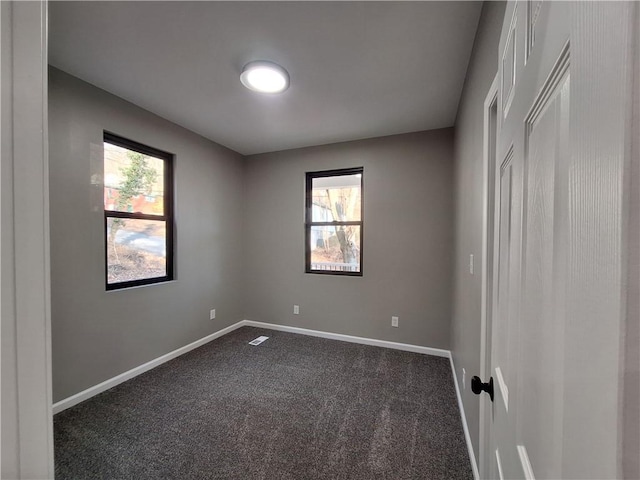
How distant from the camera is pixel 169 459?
5.08 feet

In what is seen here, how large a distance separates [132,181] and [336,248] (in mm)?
2317

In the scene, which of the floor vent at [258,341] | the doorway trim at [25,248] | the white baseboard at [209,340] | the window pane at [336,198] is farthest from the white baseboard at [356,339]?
the doorway trim at [25,248]

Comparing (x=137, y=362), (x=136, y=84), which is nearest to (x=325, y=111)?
(x=136, y=84)

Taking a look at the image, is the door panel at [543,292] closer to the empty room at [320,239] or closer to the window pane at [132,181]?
the empty room at [320,239]

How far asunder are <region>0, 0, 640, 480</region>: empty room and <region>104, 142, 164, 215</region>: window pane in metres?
0.02

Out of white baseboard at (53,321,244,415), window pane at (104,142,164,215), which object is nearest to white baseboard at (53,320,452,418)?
white baseboard at (53,321,244,415)

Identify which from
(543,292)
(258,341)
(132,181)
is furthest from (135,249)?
(543,292)

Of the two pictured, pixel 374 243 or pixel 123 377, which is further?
pixel 374 243

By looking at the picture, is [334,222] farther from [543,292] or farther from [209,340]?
[543,292]

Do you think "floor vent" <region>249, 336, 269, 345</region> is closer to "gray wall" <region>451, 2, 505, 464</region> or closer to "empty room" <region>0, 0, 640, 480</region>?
"empty room" <region>0, 0, 640, 480</region>

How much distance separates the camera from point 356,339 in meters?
3.26

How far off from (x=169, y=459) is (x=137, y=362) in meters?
1.26

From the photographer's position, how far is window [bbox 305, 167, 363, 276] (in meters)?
3.33

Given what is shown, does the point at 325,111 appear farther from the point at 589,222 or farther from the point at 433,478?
the point at 433,478
